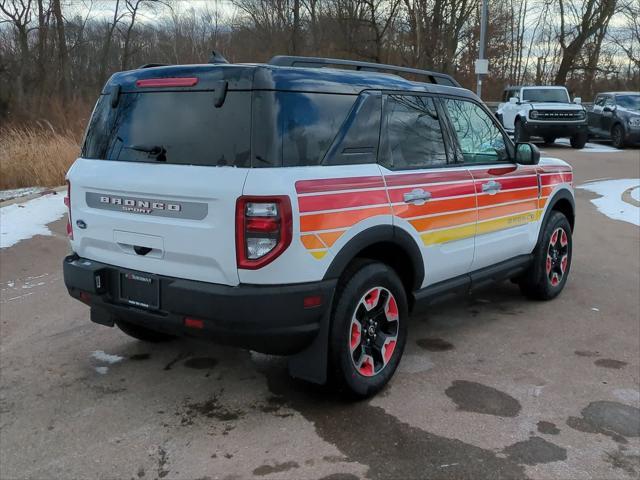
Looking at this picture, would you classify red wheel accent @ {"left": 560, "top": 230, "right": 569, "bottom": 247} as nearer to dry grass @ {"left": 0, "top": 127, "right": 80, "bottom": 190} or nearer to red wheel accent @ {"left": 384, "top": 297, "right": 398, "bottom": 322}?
red wheel accent @ {"left": 384, "top": 297, "right": 398, "bottom": 322}

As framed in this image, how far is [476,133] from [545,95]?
58.9 ft

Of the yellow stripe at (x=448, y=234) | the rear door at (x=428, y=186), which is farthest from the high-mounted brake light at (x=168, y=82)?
the yellow stripe at (x=448, y=234)

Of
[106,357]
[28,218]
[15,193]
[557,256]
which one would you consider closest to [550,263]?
[557,256]

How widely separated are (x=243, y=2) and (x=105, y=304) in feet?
129

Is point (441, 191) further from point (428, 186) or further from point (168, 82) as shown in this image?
point (168, 82)

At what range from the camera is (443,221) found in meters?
4.05

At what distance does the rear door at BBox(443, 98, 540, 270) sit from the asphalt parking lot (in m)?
0.69

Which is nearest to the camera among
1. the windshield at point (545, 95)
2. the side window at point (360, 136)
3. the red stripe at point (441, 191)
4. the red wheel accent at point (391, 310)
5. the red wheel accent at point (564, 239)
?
the side window at point (360, 136)

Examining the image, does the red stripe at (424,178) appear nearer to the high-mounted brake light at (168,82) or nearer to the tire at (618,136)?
the high-mounted brake light at (168,82)

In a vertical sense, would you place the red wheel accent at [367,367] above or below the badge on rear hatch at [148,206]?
below

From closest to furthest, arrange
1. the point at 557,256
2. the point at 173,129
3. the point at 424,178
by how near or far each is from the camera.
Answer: the point at 173,129 → the point at 424,178 → the point at 557,256

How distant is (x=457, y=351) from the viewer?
446 cm

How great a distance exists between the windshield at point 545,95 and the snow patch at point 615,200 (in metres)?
7.89

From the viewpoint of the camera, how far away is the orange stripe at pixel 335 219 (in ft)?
10.1
